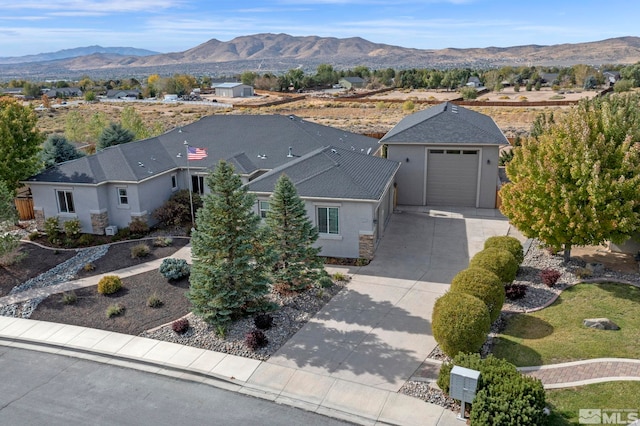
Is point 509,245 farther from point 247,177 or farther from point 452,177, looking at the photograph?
point 247,177

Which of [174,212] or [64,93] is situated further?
[64,93]

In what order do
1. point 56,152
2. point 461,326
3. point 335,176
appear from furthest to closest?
point 56,152 → point 335,176 → point 461,326

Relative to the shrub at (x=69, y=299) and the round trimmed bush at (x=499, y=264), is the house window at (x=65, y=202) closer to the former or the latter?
the shrub at (x=69, y=299)

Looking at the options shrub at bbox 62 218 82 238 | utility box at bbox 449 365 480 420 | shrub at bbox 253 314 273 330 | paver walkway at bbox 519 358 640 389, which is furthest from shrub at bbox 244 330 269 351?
shrub at bbox 62 218 82 238

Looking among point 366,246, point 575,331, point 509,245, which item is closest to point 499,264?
point 509,245

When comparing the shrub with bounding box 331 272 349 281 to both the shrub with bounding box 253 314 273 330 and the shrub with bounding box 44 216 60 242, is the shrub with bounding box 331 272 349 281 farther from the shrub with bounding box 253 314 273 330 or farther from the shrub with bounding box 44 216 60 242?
the shrub with bounding box 44 216 60 242

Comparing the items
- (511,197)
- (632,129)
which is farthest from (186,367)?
(632,129)
